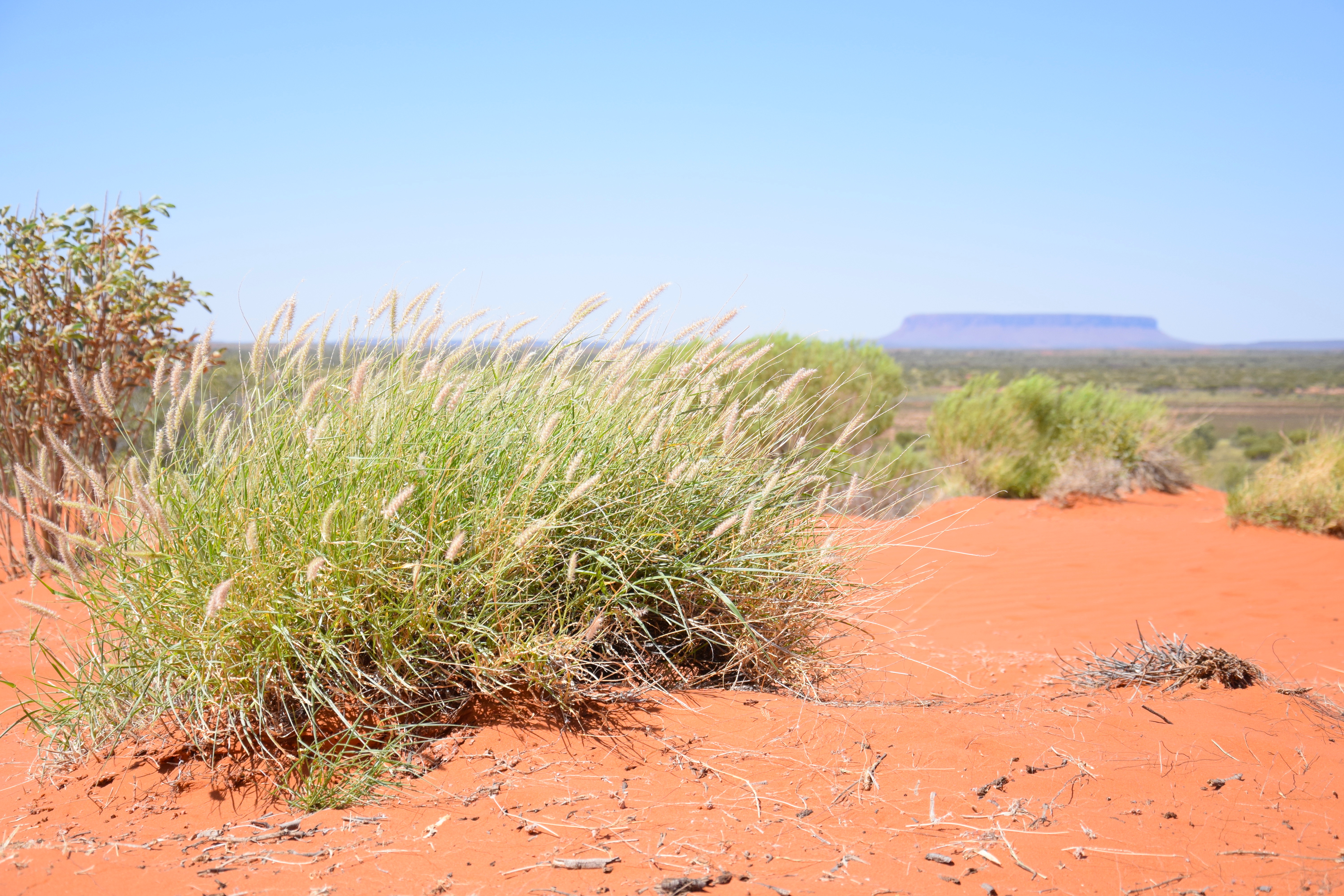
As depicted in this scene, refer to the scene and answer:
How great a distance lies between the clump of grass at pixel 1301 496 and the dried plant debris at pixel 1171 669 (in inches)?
252

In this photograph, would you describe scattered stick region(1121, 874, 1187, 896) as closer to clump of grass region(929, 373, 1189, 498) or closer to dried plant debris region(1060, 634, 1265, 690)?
dried plant debris region(1060, 634, 1265, 690)

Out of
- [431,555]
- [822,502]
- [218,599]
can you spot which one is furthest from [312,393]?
[822,502]

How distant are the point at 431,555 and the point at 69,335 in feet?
13.6

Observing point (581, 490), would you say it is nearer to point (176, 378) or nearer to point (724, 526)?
point (724, 526)

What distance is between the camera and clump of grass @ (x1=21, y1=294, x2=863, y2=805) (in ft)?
8.30

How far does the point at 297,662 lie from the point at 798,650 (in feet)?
5.75

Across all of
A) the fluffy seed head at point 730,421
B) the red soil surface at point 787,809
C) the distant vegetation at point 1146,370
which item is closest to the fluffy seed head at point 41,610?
the red soil surface at point 787,809

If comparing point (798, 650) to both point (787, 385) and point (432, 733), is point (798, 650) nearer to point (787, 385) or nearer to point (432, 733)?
point (787, 385)

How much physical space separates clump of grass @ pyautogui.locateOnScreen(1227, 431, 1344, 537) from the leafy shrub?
9.88m

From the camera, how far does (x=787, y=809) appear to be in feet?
7.92

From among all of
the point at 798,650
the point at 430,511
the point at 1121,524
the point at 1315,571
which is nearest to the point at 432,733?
the point at 430,511

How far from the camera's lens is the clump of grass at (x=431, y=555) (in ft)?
8.30

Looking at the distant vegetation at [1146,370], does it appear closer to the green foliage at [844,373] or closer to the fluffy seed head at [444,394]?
the green foliage at [844,373]

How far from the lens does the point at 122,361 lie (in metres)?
5.46
